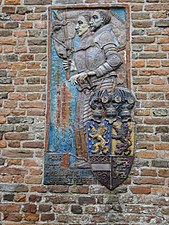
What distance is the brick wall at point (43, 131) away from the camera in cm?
388

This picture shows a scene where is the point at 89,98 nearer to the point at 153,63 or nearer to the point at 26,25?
the point at 153,63

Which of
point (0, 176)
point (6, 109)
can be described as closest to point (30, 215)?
point (0, 176)

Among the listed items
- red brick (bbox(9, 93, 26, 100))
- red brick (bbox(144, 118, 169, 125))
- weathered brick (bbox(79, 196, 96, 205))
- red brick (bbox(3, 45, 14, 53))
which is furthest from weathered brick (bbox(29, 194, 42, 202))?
red brick (bbox(3, 45, 14, 53))

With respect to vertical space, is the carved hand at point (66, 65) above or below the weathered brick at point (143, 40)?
below

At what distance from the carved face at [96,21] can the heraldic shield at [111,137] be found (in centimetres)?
77

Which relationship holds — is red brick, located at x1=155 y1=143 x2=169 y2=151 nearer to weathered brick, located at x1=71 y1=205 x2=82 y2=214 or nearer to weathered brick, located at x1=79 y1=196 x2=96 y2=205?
weathered brick, located at x1=79 y1=196 x2=96 y2=205

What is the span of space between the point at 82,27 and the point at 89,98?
32.8 inches

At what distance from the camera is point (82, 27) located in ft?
14.2

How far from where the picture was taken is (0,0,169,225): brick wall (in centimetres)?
388

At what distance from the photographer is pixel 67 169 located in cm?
399

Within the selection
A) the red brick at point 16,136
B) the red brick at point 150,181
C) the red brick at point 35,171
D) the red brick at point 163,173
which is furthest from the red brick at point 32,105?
the red brick at point 163,173

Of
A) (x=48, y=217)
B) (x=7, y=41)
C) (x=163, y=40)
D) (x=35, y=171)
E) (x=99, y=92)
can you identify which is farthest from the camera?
(x=7, y=41)

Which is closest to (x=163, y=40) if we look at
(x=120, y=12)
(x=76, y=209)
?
(x=120, y=12)

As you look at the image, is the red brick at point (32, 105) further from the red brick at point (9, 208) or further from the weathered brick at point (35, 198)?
the red brick at point (9, 208)
